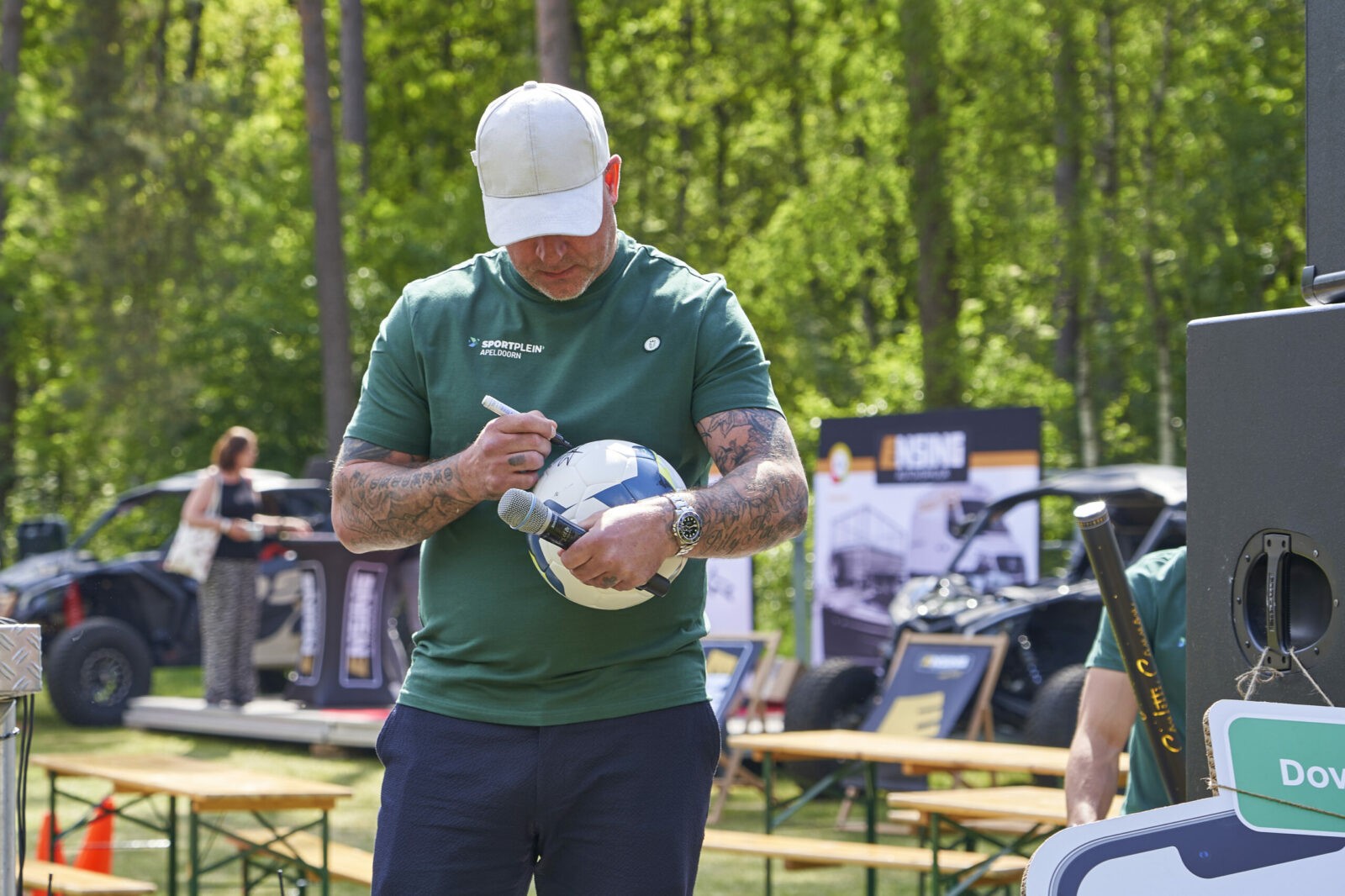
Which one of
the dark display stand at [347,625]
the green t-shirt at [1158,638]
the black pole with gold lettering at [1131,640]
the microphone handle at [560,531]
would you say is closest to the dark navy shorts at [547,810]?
the microphone handle at [560,531]

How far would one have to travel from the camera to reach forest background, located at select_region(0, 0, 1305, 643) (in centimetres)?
1739

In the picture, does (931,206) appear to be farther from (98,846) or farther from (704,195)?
(98,846)

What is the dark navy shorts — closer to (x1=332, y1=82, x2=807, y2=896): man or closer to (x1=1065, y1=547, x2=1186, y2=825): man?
(x1=332, y1=82, x2=807, y2=896): man

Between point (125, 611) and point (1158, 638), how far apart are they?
11690mm

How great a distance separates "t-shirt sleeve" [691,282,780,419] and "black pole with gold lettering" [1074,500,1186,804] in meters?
0.52

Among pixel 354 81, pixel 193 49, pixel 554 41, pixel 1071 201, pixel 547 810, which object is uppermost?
pixel 193 49

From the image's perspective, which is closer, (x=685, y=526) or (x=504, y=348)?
(x=685, y=526)

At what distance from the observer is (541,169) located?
2473 millimetres

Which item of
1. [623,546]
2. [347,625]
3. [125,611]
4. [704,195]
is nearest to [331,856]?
[623,546]

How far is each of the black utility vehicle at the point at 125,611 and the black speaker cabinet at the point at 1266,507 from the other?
11.0m

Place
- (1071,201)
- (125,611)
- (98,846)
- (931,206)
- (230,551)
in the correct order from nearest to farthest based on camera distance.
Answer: (98,846) < (230,551) < (125,611) < (1071,201) < (931,206)

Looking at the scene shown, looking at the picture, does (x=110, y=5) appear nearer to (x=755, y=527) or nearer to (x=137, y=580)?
(x=137, y=580)

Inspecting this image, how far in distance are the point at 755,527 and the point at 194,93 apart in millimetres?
23275

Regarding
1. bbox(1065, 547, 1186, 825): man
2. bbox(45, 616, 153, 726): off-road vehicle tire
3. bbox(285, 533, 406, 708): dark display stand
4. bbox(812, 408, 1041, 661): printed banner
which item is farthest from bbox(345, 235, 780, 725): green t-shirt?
bbox(45, 616, 153, 726): off-road vehicle tire
